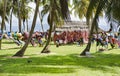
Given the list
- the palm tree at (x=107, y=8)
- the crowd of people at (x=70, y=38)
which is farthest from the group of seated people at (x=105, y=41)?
the palm tree at (x=107, y=8)

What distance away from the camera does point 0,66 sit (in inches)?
675

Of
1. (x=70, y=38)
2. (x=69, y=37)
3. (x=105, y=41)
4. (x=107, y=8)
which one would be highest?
(x=107, y=8)

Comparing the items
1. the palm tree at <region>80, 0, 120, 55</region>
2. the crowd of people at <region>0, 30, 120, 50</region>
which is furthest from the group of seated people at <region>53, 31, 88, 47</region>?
the palm tree at <region>80, 0, 120, 55</region>

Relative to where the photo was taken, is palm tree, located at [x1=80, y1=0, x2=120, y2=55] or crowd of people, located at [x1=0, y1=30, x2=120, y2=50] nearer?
palm tree, located at [x1=80, y1=0, x2=120, y2=55]

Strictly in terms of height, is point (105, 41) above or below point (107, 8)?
below

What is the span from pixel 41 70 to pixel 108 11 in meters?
8.54

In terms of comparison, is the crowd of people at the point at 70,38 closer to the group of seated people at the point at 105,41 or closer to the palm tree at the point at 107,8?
the group of seated people at the point at 105,41

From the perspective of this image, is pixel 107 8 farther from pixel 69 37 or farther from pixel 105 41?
pixel 69 37

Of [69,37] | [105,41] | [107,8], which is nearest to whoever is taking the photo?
[107,8]

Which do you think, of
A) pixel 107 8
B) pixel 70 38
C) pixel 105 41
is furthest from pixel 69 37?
pixel 107 8

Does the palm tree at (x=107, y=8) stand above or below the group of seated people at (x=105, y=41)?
above

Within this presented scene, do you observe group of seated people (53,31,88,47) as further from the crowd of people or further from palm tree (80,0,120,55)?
palm tree (80,0,120,55)

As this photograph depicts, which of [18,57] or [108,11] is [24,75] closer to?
[18,57]

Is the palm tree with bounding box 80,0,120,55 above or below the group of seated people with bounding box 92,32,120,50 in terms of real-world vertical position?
above
